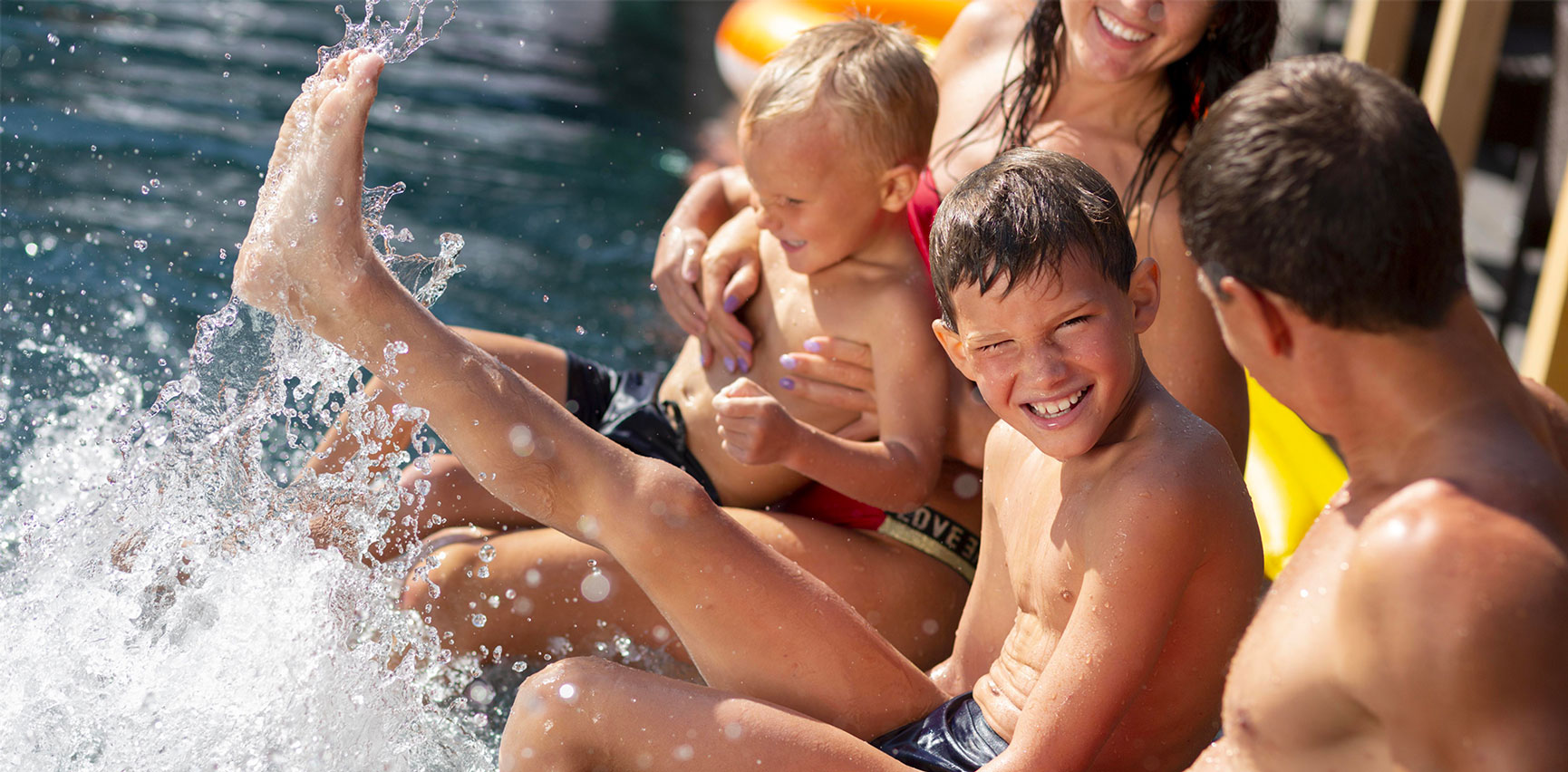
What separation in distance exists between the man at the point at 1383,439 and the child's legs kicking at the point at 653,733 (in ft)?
1.74

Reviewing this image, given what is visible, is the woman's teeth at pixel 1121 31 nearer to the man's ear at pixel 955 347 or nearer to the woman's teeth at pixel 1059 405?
the man's ear at pixel 955 347

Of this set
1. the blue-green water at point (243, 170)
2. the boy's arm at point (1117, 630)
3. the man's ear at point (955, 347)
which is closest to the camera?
the boy's arm at point (1117, 630)

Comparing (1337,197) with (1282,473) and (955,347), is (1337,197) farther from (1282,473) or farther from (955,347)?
(1282,473)

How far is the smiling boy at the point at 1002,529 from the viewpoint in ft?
5.04

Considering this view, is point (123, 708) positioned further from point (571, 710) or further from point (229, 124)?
point (229, 124)

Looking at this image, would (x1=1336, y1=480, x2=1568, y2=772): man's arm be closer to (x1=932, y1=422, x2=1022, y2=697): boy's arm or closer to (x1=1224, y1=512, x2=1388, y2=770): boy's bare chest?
(x1=1224, y1=512, x2=1388, y2=770): boy's bare chest

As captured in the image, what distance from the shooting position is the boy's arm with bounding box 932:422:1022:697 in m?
1.87

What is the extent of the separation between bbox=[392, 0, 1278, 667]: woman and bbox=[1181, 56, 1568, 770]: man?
1005mm

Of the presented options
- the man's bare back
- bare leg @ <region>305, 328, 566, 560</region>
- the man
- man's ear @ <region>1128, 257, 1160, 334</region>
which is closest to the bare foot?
bare leg @ <region>305, 328, 566, 560</region>

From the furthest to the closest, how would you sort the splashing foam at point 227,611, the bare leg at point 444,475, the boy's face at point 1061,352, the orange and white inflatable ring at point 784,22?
the orange and white inflatable ring at point 784,22 → the bare leg at point 444,475 → the splashing foam at point 227,611 → the boy's face at point 1061,352

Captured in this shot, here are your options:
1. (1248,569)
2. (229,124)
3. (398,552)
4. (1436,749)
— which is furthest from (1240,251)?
(229,124)

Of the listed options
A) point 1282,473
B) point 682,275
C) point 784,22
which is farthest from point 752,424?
point 784,22

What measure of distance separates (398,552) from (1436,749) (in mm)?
1791

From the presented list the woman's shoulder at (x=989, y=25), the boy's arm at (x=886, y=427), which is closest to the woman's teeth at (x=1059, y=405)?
the boy's arm at (x=886, y=427)
